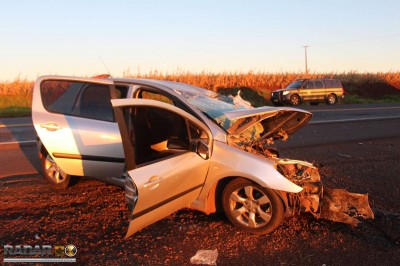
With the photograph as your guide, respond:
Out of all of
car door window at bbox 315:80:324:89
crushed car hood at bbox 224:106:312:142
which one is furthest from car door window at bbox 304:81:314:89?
crushed car hood at bbox 224:106:312:142

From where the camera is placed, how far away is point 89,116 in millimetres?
5000

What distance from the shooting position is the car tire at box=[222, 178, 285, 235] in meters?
3.91

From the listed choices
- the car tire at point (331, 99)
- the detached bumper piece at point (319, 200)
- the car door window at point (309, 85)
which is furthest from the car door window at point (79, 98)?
the car tire at point (331, 99)

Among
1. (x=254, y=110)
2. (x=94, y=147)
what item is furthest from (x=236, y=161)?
(x=94, y=147)

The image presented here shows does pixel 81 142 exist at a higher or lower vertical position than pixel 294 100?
higher

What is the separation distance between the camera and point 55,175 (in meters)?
5.54

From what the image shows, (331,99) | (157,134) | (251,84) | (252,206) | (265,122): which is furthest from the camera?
(251,84)

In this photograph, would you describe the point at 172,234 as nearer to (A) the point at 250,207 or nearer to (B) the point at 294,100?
(A) the point at 250,207

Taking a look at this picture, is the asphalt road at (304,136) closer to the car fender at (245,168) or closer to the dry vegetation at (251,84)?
the car fender at (245,168)

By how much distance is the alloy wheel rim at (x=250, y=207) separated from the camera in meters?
3.97

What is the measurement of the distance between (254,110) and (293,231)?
1.40 meters

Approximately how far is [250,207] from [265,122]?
137 cm

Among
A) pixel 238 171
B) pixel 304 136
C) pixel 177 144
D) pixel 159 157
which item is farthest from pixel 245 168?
pixel 304 136

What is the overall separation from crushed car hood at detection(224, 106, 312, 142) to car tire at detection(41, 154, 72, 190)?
102 inches
